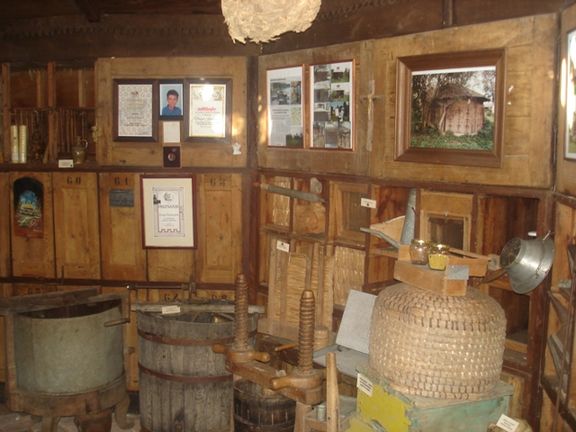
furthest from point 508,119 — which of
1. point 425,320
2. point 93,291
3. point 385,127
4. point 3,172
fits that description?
point 3,172

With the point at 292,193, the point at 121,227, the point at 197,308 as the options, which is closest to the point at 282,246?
the point at 292,193

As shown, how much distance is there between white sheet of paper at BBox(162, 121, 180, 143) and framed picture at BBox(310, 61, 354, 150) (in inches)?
56.0

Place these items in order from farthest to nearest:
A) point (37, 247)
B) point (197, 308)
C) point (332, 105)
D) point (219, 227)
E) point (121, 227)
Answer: point (37, 247)
point (121, 227)
point (219, 227)
point (197, 308)
point (332, 105)

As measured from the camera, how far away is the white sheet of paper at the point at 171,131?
623 cm

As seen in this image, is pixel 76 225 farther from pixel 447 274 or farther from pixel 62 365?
pixel 447 274

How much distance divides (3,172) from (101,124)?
1.12 m

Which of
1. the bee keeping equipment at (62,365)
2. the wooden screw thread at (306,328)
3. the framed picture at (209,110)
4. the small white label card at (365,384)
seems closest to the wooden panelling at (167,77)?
the framed picture at (209,110)

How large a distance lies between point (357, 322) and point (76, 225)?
3087 mm

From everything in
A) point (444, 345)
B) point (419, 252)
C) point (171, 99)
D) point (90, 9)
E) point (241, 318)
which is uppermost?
point (90, 9)

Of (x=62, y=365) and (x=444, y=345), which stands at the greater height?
(x=444, y=345)

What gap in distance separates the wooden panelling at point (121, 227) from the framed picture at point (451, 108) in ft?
9.15

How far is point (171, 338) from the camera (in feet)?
17.5

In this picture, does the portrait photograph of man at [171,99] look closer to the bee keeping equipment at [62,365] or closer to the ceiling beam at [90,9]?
the ceiling beam at [90,9]

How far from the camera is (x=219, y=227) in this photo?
20.7 ft
